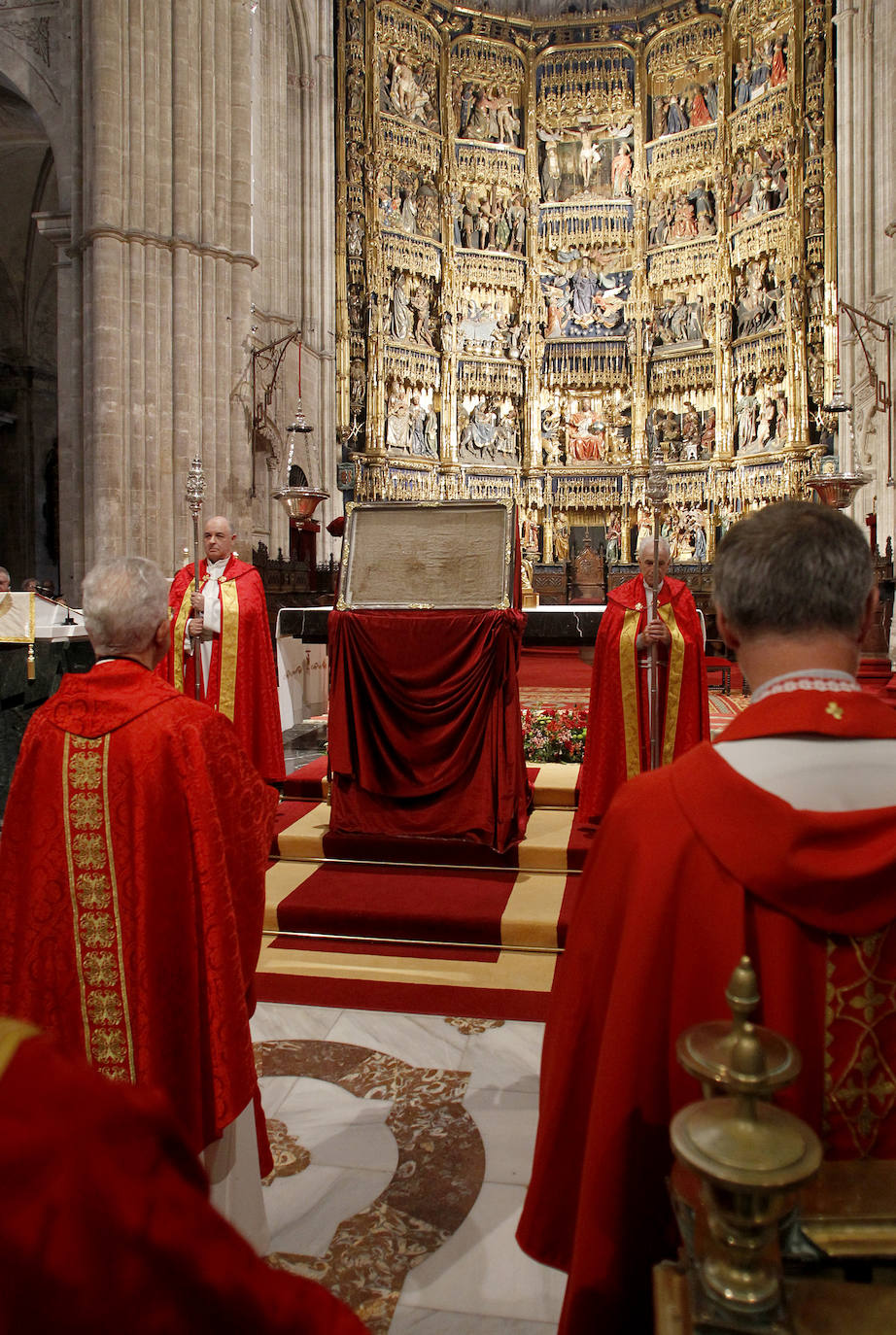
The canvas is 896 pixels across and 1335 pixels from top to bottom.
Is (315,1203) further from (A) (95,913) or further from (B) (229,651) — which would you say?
(B) (229,651)

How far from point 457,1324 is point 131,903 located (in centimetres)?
117

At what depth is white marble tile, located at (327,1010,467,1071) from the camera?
10.4 ft

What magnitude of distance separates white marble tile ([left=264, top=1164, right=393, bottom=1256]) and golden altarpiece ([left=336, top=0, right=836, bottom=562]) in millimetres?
13324

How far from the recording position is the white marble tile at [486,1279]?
6.84ft

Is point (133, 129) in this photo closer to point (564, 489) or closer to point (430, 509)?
point (430, 509)

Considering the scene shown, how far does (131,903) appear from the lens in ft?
6.75

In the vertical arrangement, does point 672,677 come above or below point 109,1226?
above

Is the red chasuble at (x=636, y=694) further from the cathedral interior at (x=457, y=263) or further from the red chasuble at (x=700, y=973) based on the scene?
the cathedral interior at (x=457, y=263)

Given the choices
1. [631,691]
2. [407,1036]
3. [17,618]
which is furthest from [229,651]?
[407,1036]

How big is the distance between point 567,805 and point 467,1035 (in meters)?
2.31

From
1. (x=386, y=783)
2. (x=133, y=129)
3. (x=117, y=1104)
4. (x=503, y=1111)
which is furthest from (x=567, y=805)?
(x=133, y=129)

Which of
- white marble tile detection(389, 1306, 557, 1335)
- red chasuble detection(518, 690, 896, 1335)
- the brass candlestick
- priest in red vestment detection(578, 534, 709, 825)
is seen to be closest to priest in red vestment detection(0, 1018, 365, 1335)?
the brass candlestick

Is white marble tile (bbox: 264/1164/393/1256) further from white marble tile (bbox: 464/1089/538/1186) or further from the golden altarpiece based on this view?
the golden altarpiece

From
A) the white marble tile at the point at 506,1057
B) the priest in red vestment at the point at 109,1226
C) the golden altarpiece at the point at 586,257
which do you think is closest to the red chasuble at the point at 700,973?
the priest in red vestment at the point at 109,1226
